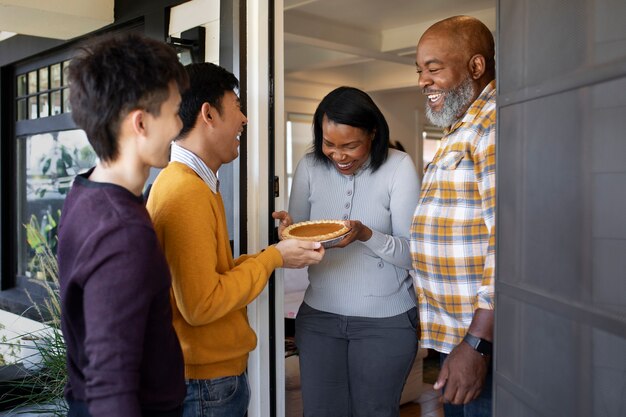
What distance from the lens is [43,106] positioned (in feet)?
14.9

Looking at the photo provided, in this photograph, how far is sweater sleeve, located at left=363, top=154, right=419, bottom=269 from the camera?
216 cm

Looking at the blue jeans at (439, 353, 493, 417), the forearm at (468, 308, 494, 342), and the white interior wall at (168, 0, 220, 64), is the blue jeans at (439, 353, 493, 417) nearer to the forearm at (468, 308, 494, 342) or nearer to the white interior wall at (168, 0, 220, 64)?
the forearm at (468, 308, 494, 342)

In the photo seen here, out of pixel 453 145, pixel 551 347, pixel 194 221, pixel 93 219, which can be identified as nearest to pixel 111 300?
pixel 93 219

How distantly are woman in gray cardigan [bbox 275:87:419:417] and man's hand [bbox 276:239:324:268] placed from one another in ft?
0.81

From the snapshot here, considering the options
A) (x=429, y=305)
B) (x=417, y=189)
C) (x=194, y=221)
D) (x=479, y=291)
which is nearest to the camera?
(x=194, y=221)

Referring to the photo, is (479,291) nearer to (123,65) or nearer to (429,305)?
(429,305)

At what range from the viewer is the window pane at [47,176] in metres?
4.29

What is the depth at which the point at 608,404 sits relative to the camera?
116cm

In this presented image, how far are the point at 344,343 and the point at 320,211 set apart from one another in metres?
0.48

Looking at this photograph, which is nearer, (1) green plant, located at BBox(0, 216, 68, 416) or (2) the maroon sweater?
(2) the maroon sweater

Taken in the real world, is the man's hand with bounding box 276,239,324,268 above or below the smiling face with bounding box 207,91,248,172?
below

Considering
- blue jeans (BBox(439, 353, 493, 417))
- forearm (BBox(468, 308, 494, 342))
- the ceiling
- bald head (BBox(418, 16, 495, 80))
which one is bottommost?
blue jeans (BBox(439, 353, 493, 417))

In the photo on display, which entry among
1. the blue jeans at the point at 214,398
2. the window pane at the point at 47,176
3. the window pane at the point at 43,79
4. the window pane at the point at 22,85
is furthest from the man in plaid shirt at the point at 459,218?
the window pane at the point at 22,85

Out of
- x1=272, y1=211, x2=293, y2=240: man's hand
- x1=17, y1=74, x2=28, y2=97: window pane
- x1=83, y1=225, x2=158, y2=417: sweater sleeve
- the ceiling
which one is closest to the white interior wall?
x1=272, y1=211, x2=293, y2=240: man's hand
